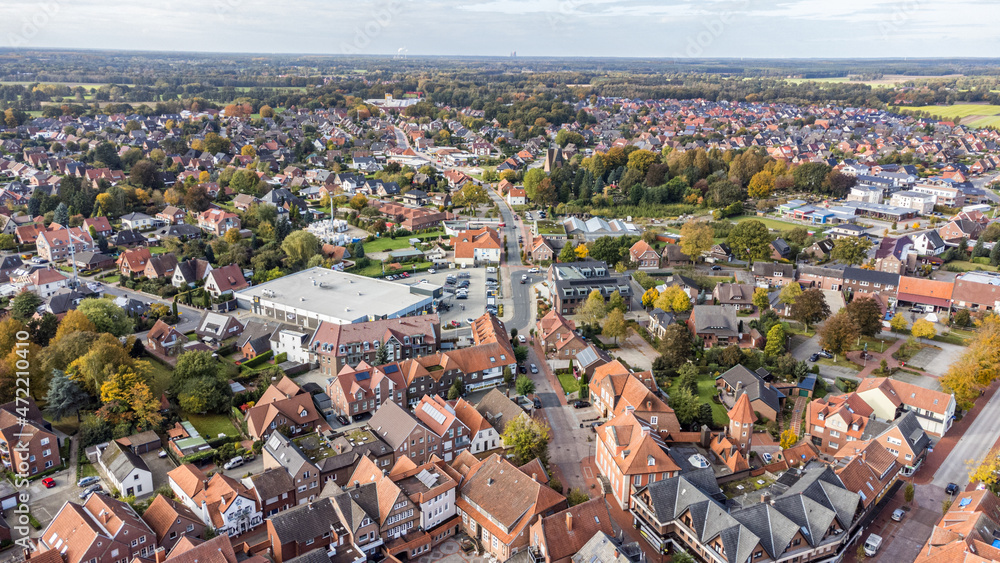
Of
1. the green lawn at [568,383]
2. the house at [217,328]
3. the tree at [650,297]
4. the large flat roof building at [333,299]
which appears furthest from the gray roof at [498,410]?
the house at [217,328]

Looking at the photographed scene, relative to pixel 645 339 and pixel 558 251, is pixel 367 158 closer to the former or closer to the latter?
pixel 558 251

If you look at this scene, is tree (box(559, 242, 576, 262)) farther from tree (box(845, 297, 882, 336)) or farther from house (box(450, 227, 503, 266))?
tree (box(845, 297, 882, 336))

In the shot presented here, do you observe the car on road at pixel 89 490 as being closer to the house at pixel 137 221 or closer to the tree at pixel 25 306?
the tree at pixel 25 306

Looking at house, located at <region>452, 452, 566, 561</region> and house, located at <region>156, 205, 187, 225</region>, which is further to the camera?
house, located at <region>156, 205, 187, 225</region>

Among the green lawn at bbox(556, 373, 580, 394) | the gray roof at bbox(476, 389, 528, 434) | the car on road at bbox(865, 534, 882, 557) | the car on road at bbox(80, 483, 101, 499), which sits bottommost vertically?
the car on road at bbox(80, 483, 101, 499)

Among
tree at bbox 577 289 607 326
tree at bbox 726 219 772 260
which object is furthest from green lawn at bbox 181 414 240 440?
tree at bbox 726 219 772 260
